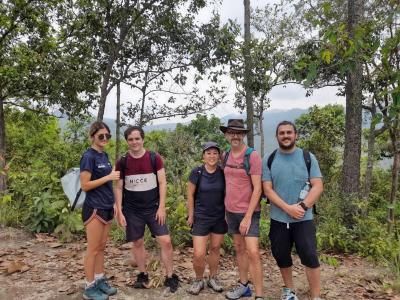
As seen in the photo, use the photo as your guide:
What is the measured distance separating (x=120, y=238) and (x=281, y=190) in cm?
344

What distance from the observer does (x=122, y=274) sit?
5047 millimetres

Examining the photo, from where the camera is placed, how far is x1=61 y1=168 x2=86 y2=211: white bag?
4.21 metres

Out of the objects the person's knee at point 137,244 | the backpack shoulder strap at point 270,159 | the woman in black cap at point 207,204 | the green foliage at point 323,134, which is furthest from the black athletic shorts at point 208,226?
the green foliage at point 323,134

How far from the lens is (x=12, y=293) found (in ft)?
14.8

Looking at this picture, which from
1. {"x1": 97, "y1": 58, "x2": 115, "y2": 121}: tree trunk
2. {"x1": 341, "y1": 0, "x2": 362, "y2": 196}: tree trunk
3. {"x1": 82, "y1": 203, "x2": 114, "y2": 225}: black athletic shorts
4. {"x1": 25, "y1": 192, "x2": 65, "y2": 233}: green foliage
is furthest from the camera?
{"x1": 97, "y1": 58, "x2": 115, "y2": 121}: tree trunk

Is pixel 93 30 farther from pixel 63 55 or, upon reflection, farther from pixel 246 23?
pixel 246 23

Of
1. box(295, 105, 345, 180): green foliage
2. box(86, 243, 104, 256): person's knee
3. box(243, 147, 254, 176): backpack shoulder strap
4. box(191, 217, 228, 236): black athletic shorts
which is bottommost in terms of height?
box(86, 243, 104, 256): person's knee

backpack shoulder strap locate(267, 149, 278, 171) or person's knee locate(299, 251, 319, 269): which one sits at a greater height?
backpack shoulder strap locate(267, 149, 278, 171)

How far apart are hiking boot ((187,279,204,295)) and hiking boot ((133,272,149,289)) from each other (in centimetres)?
56

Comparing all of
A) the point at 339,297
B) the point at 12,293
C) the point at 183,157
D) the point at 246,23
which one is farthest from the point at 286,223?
the point at 246,23

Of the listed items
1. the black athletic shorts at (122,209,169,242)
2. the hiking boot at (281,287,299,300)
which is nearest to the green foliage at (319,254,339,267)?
the hiking boot at (281,287,299,300)

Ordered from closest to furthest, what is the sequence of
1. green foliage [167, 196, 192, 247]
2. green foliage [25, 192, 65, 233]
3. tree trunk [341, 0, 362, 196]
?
green foliage [167, 196, 192, 247]
green foliage [25, 192, 65, 233]
tree trunk [341, 0, 362, 196]

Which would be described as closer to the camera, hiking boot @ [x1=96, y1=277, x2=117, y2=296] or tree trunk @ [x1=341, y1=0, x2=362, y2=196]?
hiking boot @ [x1=96, y1=277, x2=117, y2=296]

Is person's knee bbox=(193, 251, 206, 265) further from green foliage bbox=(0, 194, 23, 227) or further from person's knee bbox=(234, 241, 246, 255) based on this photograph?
green foliage bbox=(0, 194, 23, 227)
